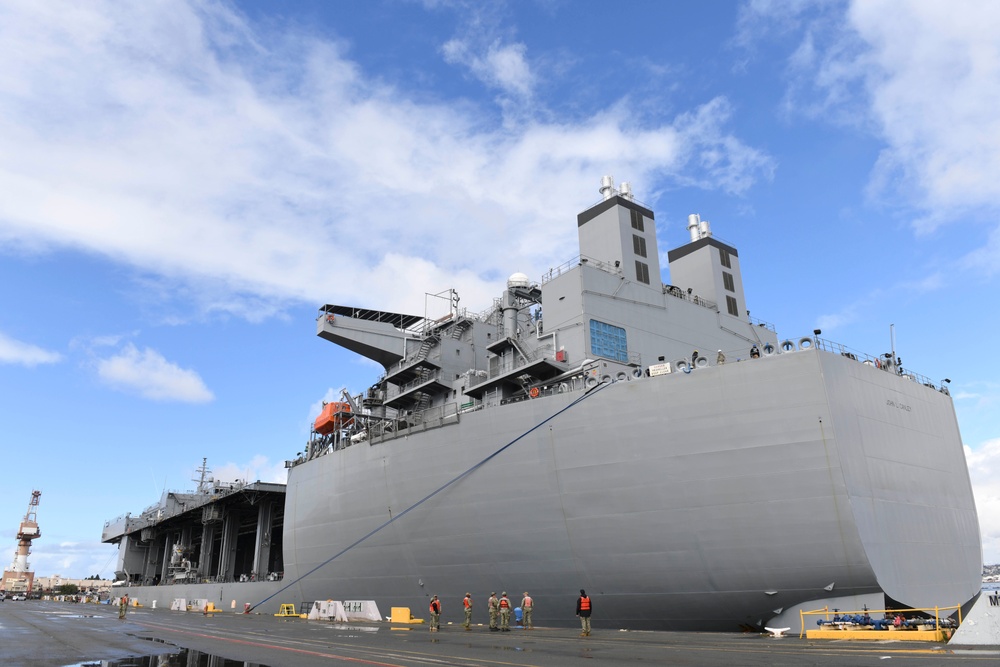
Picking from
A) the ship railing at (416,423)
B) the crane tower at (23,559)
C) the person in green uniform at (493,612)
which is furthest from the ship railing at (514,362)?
the crane tower at (23,559)

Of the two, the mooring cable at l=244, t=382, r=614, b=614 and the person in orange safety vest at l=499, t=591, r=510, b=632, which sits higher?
the mooring cable at l=244, t=382, r=614, b=614

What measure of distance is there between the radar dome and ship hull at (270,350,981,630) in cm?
841

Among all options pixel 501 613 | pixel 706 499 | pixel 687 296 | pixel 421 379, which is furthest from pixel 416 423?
pixel 687 296

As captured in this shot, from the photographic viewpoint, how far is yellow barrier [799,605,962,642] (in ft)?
43.0

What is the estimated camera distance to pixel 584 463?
18.8 metres

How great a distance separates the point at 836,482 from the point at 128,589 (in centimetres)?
5921

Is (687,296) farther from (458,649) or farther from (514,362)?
(458,649)

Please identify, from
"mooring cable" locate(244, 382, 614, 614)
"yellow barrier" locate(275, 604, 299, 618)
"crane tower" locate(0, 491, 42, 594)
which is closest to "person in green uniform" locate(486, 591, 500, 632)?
"mooring cable" locate(244, 382, 614, 614)

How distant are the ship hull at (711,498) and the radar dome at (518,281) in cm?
841

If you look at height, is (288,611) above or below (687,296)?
below

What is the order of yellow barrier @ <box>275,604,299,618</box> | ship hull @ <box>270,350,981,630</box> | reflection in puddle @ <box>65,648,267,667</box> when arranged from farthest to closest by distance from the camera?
yellow barrier @ <box>275,604,299,618</box> → ship hull @ <box>270,350,981,630</box> → reflection in puddle @ <box>65,648,267,667</box>

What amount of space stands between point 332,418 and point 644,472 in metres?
18.8

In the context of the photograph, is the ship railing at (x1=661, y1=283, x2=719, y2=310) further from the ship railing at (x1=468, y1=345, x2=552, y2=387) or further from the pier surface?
the pier surface

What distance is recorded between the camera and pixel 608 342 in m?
23.7
